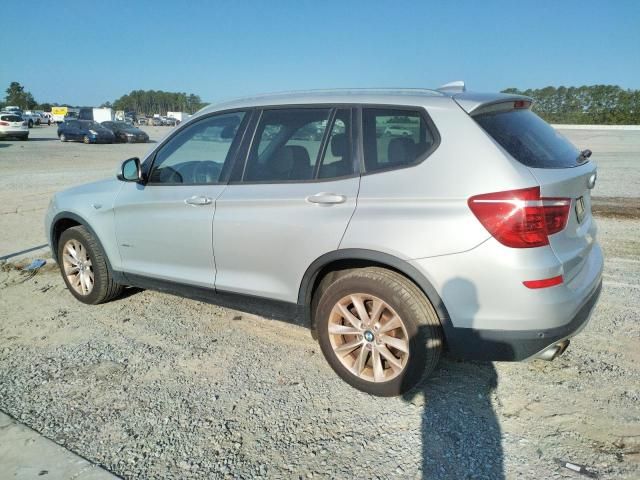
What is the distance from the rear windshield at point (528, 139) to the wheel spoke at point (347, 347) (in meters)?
1.42

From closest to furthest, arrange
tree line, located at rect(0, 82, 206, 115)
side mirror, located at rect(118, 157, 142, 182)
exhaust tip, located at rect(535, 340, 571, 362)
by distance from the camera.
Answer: exhaust tip, located at rect(535, 340, 571, 362)
side mirror, located at rect(118, 157, 142, 182)
tree line, located at rect(0, 82, 206, 115)

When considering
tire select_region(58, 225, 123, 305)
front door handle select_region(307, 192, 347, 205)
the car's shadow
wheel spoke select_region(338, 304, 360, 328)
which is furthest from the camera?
tire select_region(58, 225, 123, 305)

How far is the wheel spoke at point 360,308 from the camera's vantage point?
9.55 feet

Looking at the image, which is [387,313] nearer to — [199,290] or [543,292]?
[543,292]

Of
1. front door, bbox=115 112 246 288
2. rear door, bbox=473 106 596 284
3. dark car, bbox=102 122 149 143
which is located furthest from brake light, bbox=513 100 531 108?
dark car, bbox=102 122 149 143

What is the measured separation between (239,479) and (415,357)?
1.14 meters

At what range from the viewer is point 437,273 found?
258cm

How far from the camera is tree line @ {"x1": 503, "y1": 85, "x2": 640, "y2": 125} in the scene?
63.7 meters

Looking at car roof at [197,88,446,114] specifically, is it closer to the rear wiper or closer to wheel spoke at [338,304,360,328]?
the rear wiper

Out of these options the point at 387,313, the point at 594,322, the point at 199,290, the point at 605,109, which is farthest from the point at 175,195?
the point at 605,109

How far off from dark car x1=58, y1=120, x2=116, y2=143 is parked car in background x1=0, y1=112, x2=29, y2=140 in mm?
2244

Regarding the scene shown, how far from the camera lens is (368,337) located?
2.95 metres

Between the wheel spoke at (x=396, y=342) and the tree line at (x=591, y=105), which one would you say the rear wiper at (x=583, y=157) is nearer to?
the wheel spoke at (x=396, y=342)

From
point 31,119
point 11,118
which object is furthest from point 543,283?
point 31,119
